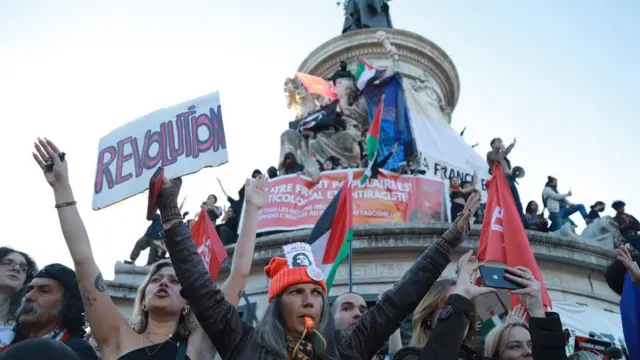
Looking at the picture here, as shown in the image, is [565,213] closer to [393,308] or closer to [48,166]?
[393,308]

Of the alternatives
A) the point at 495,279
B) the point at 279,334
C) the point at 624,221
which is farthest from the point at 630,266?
the point at 624,221

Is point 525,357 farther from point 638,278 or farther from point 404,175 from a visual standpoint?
point 404,175

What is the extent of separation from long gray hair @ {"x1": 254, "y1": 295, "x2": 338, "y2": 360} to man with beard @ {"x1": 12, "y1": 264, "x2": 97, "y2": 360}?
1199 mm

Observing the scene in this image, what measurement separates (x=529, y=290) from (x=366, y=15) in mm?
22724

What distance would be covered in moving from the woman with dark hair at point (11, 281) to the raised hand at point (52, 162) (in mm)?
1017

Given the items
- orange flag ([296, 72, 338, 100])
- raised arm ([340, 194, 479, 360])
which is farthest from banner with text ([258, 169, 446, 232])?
raised arm ([340, 194, 479, 360])

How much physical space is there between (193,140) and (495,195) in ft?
16.3

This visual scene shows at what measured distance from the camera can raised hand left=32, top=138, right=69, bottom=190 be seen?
3.70m

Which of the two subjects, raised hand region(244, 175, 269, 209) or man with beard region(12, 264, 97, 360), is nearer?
man with beard region(12, 264, 97, 360)

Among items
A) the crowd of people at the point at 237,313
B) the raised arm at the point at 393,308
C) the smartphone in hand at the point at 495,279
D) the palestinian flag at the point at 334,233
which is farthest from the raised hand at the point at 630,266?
the palestinian flag at the point at 334,233

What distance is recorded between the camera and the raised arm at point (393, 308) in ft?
10.6

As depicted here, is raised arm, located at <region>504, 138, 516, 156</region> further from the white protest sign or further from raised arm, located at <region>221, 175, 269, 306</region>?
raised arm, located at <region>221, 175, 269, 306</region>

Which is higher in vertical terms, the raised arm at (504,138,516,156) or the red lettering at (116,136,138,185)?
the raised arm at (504,138,516,156)

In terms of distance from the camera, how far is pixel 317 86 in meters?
18.4
